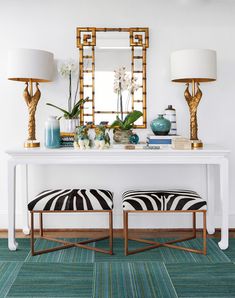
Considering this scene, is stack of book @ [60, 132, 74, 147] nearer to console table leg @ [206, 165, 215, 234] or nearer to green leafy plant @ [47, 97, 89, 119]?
green leafy plant @ [47, 97, 89, 119]

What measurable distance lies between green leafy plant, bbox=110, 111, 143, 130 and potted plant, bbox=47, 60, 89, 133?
0.33 m

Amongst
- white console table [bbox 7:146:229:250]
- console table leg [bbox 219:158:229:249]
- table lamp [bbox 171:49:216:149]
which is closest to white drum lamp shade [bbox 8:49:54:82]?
white console table [bbox 7:146:229:250]

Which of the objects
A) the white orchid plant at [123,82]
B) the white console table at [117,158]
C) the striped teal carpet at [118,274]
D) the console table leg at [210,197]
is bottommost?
the striped teal carpet at [118,274]

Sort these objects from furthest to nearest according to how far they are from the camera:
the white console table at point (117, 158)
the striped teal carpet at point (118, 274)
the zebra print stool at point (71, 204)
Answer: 1. the white console table at point (117, 158)
2. the zebra print stool at point (71, 204)
3. the striped teal carpet at point (118, 274)

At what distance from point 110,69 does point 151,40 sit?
44 centimetres

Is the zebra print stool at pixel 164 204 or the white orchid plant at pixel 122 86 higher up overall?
the white orchid plant at pixel 122 86

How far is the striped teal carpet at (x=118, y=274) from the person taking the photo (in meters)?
2.32

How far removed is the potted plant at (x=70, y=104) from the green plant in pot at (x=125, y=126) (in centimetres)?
33

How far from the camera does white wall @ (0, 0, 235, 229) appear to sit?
11.4 ft

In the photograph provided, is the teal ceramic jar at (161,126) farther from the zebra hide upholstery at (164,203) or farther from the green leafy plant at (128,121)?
the zebra hide upholstery at (164,203)

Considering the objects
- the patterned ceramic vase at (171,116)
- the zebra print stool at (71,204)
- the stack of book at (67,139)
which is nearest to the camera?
the zebra print stool at (71,204)

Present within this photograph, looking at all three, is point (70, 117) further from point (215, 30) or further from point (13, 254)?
point (215, 30)

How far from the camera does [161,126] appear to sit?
3.28m

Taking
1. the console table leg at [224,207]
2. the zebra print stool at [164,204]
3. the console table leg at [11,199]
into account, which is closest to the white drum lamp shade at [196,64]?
the console table leg at [224,207]
